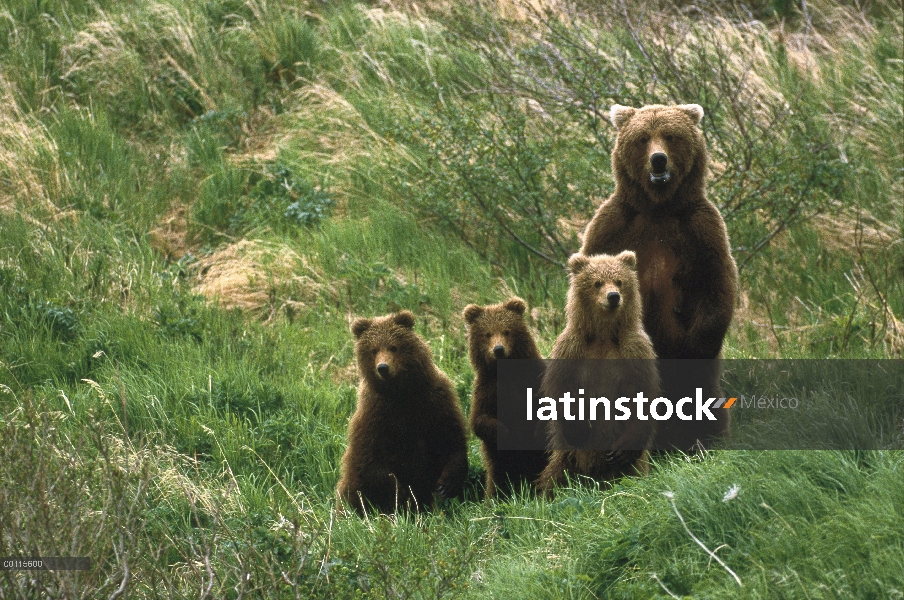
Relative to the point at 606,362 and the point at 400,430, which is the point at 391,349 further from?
the point at 606,362

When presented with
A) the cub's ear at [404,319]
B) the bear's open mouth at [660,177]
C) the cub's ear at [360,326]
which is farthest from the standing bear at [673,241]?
the cub's ear at [360,326]

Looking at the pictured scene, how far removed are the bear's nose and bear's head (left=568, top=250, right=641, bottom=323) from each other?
39 centimetres

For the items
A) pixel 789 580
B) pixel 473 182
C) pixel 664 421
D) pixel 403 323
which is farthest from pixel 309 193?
pixel 789 580

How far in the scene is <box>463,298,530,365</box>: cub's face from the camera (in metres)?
5.74

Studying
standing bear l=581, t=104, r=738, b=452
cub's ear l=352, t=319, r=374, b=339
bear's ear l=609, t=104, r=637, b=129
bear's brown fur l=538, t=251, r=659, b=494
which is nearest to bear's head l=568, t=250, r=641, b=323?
bear's brown fur l=538, t=251, r=659, b=494

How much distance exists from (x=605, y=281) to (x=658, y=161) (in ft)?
1.92

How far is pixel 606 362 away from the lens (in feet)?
16.7

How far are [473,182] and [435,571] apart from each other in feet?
15.4

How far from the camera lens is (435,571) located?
179 inches

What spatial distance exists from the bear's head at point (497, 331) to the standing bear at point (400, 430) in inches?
10.8

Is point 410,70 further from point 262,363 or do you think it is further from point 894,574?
point 894,574

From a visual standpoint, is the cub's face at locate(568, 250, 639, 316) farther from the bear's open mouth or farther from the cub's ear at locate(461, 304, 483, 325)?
the cub's ear at locate(461, 304, 483, 325)

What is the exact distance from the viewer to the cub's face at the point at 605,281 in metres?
4.94

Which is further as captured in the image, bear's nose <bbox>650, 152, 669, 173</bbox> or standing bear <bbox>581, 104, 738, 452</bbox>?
standing bear <bbox>581, 104, 738, 452</bbox>
